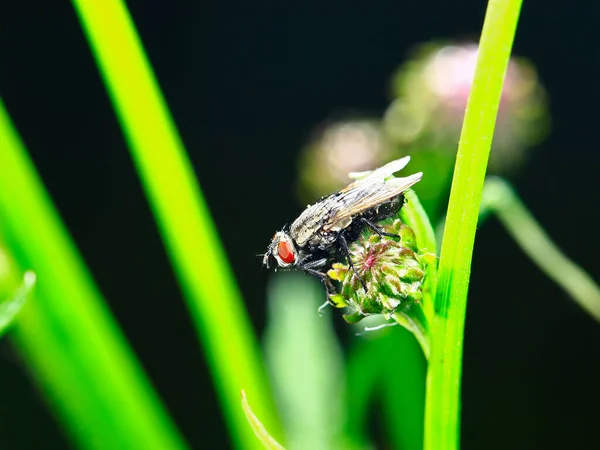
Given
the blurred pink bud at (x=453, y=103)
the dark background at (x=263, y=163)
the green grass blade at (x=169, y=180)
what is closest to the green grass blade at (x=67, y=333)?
the green grass blade at (x=169, y=180)

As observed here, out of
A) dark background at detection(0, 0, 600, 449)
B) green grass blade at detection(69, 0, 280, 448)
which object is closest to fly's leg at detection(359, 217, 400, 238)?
green grass blade at detection(69, 0, 280, 448)

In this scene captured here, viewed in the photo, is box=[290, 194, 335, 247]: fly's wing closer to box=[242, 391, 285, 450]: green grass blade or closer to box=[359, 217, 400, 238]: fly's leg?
box=[359, 217, 400, 238]: fly's leg

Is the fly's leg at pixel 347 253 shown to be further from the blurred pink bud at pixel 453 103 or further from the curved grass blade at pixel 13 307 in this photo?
the blurred pink bud at pixel 453 103

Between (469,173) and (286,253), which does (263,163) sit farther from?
(469,173)

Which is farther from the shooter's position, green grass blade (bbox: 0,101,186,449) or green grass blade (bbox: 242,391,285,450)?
green grass blade (bbox: 0,101,186,449)

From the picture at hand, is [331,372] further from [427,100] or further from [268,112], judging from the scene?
[268,112]

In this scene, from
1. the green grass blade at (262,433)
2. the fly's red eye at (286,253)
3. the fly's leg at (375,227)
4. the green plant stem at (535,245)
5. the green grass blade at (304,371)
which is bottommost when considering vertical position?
the green grass blade at (304,371)
